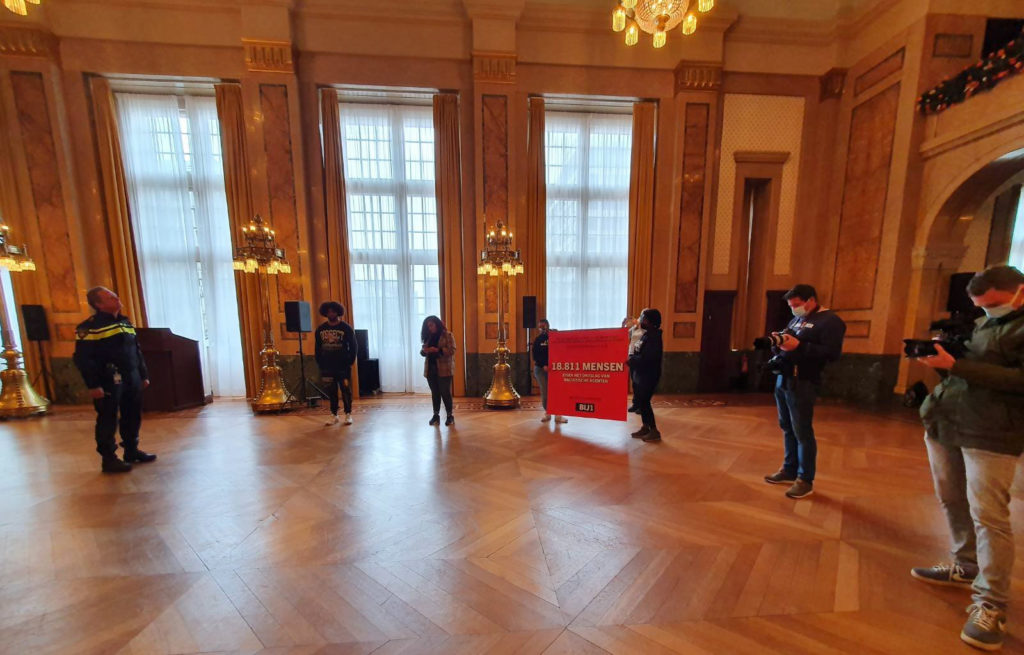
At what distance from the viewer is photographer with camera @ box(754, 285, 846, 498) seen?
8.46ft

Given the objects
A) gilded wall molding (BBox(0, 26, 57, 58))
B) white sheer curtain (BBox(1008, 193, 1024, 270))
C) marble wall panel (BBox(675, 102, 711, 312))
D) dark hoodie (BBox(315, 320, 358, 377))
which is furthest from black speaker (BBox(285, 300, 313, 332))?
white sheer curtain (BBox(1008, 193, 1024, 270))

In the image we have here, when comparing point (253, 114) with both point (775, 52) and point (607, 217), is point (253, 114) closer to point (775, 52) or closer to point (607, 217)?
point (607, 217)

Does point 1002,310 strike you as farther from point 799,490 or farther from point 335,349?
point 335,349

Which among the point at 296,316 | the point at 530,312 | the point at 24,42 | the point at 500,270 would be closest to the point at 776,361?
the point at 500,270

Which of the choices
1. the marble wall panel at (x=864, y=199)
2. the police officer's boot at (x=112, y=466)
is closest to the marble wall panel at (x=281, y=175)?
the police officer's boot at (x=112, y=466)

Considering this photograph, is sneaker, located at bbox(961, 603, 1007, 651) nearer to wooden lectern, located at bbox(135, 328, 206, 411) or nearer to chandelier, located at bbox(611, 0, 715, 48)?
chandelier, located at bbox(611, 0, 715, 48)

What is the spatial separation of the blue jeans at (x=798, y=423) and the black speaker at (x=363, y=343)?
5966mm

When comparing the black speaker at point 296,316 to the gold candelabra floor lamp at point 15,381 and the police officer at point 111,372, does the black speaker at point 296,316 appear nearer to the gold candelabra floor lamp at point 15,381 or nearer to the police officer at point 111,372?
the police officer at point 111,372

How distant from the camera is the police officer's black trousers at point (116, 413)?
128 inches

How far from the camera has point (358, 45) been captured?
5902 millimetres

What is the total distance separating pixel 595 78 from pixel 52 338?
390 inches

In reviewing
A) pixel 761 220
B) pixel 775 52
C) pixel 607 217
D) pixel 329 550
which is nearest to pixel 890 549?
pixel 329 550

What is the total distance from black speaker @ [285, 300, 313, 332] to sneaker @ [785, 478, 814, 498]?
5878 mm

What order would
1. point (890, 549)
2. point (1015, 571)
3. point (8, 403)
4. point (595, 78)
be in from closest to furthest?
1. point (1015, 571)
2. point (890, 549)
3. point (8, 403)
4. point (595, 78)
